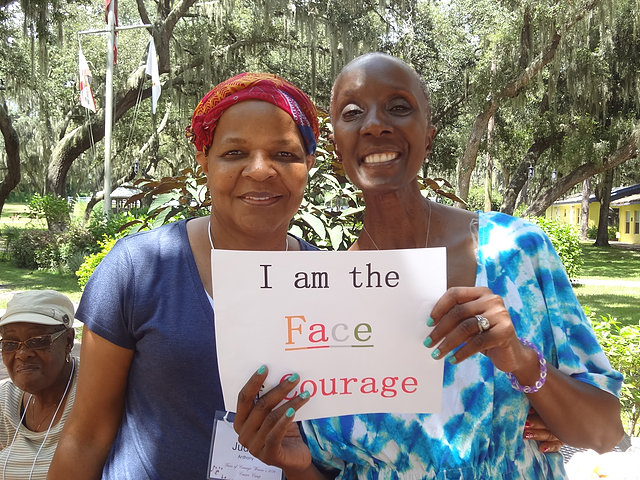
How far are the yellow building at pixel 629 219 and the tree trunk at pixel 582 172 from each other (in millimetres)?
14695

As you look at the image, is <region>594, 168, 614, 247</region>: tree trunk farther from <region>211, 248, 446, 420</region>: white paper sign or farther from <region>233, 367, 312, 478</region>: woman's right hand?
<region>233, 367, 312, 478</region>: woman's right hand

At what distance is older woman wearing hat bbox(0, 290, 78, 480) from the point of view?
7.84 feet

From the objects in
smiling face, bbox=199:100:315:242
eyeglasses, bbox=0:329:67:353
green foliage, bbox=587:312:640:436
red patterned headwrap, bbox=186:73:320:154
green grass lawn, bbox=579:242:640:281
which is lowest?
green grass lawn, bbox=579:242:640:281

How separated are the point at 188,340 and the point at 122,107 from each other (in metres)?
17.2

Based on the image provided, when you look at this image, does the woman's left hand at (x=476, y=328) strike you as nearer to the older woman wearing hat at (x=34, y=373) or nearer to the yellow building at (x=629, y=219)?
the older woman wearing hat at (x=34, y=373)

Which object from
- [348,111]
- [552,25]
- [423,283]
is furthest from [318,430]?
[552,25]

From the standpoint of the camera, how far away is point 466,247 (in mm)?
1389

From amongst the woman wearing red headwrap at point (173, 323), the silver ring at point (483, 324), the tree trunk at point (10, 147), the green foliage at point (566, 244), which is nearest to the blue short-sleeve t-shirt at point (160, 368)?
the woman wearing red headwrap at point (173, 323)

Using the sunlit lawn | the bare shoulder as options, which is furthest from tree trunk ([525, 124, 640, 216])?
the bare shoulder

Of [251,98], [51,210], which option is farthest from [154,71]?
[251,98]

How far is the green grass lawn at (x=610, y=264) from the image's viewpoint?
53.8 ft

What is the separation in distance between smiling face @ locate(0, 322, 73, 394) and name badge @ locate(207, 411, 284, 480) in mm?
1268

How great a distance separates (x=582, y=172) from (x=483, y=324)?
61.0 ft

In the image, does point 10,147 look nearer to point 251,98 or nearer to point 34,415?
Answer: point 34,415
